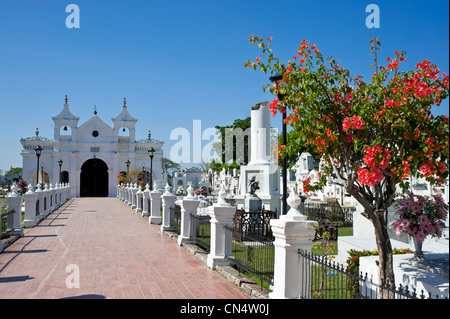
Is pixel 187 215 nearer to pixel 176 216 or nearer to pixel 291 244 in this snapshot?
pixel 176 216

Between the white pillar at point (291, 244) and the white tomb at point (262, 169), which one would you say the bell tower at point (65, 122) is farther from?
the white pillar at point (291, 244)

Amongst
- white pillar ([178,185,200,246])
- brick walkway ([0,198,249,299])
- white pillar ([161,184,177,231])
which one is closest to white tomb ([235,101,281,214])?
white pillar ([161,184,177,231])

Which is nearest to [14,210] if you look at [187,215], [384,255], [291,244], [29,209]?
[29,209]

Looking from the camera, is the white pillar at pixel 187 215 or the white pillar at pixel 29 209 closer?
the white pillar at pixel 187 215

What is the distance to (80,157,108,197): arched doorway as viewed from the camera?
53.1m

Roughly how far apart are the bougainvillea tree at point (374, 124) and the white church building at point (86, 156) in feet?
155

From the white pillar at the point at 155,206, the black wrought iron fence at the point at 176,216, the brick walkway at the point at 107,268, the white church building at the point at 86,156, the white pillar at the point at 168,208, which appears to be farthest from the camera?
the white church building at the point at 86,156

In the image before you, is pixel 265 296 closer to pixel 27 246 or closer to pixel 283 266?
pixel 283 266

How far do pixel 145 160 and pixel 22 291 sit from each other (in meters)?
50.0

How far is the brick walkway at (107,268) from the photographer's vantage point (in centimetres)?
701

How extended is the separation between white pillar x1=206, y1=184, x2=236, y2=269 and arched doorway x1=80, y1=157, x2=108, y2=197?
4651cm

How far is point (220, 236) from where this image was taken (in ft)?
30.1

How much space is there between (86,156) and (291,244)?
168 feet

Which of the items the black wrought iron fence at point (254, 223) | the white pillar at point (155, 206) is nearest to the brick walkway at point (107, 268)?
the black wrought iron fence at point (254, 223)
